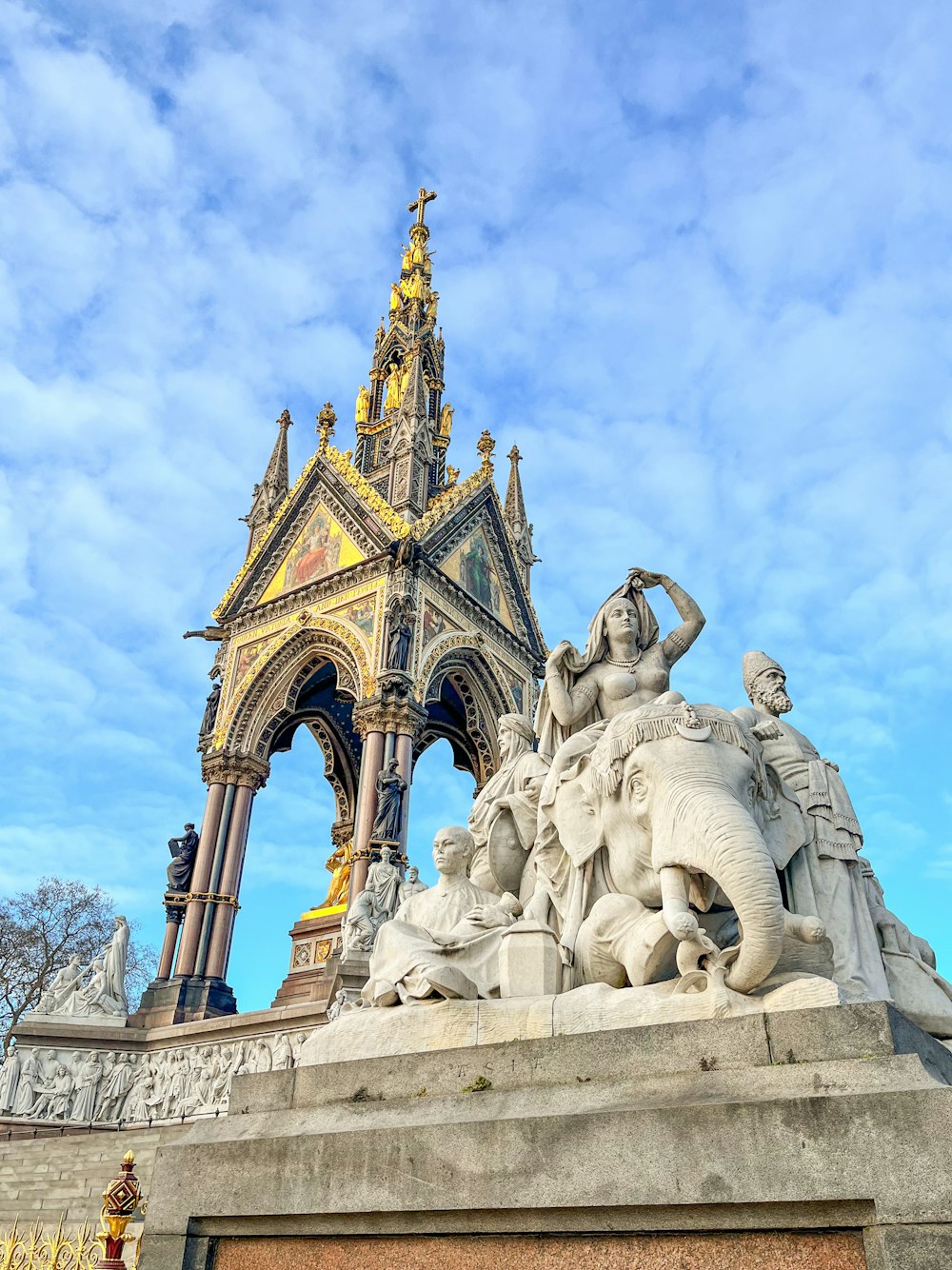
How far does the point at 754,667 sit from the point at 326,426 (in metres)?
23.4

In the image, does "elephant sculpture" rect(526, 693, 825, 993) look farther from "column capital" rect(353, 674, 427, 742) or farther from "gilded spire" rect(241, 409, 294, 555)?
"gilded spire" rect(241, 409, 294, 555)

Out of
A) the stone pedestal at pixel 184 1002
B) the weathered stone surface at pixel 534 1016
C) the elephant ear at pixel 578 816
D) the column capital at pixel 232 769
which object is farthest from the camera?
the column capital at pixel 232 769

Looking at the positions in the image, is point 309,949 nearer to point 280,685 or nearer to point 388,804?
point 388,804

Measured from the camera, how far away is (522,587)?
2584 cm

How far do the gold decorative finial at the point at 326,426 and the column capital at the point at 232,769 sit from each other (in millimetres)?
8277

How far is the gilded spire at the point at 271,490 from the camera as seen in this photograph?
2619 cm

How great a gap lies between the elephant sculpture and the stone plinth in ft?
1.14

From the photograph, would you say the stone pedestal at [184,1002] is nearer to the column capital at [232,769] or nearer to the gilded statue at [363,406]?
the column capital at [232,769]

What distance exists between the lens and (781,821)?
11.8 feet

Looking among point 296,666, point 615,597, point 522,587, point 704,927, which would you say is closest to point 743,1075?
point 704,927

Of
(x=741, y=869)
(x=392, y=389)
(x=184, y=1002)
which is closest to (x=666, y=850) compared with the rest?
(x=741, y=869)

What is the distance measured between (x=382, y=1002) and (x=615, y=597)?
2.12 m

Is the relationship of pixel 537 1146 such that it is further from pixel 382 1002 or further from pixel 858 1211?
pixel 382 1002

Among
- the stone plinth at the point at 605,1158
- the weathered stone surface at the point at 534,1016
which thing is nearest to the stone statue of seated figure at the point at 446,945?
the weathered stone surface at the point at 534,1016
